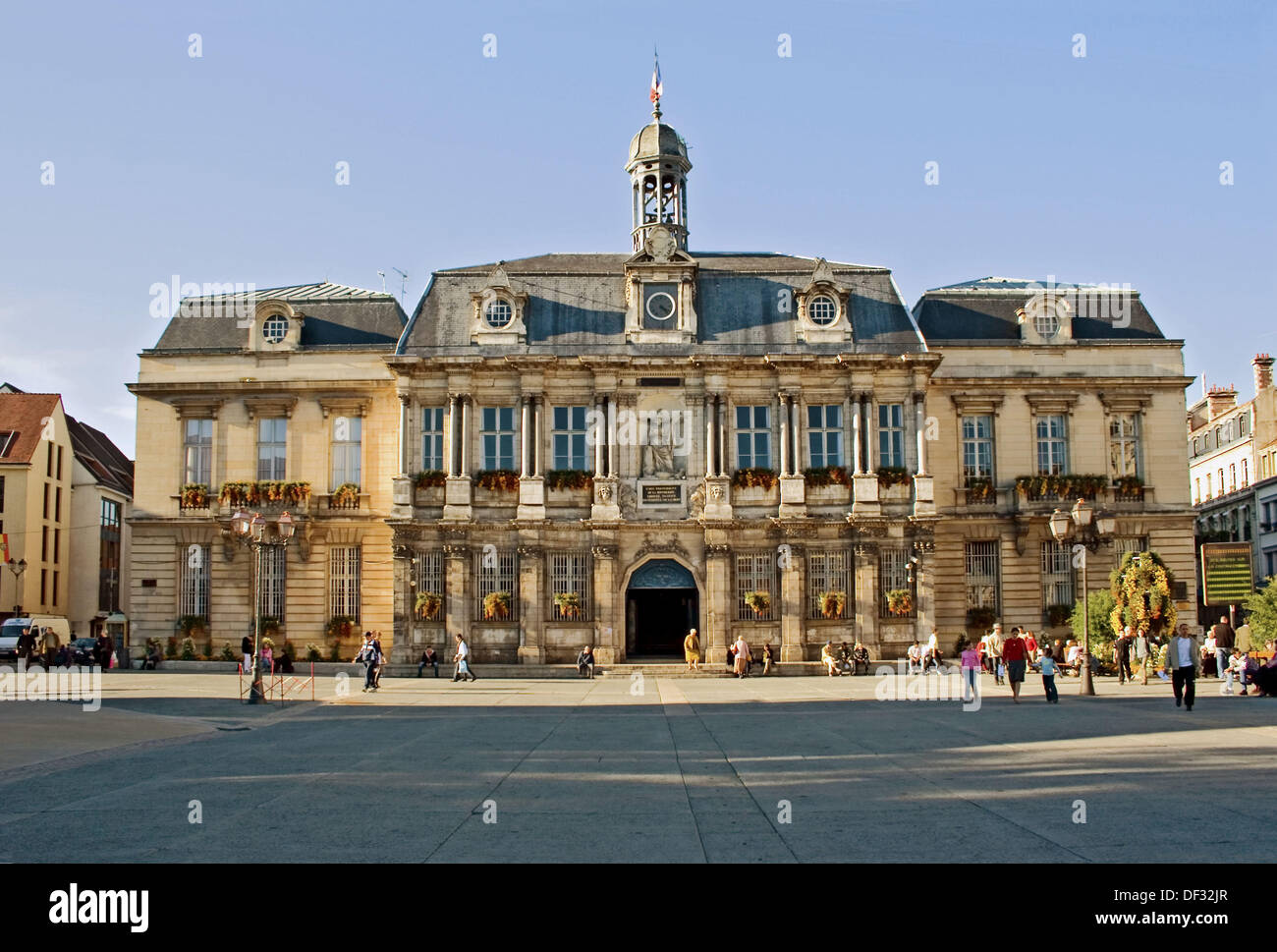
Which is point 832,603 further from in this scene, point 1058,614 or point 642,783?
point 642,783

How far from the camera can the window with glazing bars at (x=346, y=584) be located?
1790 inches

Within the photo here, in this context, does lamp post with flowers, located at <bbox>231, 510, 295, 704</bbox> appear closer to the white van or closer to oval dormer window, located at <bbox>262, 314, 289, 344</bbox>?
oval dormer window, located at <bbox>262, 314, 289, 344</bbox>

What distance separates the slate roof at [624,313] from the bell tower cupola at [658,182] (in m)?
2.93

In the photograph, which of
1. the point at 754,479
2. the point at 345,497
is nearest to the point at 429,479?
the point at 345,497

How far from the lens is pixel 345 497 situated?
45.4 metres

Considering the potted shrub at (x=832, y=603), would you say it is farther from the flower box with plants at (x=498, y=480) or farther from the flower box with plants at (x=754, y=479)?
the flower box with plants at (x=498, y=480)

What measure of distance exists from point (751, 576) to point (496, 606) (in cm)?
895

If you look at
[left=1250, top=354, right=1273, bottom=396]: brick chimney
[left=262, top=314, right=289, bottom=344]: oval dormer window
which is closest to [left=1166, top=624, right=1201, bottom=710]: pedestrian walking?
[left=262, top=314, right=289, bottom=344]: oval dormer window

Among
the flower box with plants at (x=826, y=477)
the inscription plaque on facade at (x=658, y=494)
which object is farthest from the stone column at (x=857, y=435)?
the inscription plaque on facade at (x=658, y=494)

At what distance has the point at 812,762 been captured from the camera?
56.1 feet

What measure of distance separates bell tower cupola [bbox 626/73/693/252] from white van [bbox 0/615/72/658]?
2706cm
